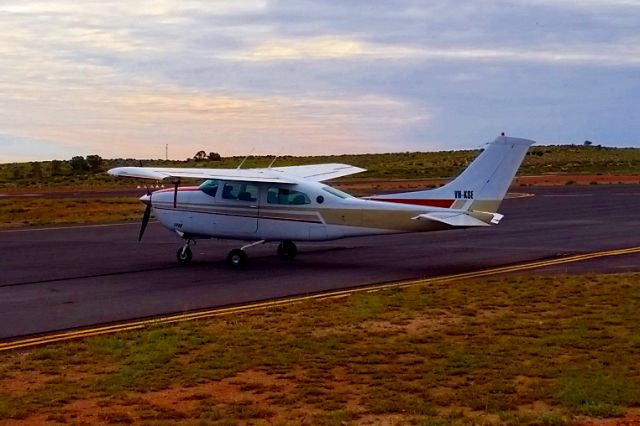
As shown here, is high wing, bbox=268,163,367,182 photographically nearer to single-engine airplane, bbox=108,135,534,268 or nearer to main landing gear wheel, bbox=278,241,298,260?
single-engine airplane, bbox=108,135,534,268

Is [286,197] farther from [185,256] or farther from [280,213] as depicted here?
[185,256]

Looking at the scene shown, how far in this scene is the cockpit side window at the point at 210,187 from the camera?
72.4 ft

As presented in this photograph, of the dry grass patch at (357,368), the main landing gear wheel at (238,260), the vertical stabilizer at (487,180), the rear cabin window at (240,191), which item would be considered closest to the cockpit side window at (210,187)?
the rear cabin window at (240,191)

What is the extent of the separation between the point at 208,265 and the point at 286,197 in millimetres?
2478

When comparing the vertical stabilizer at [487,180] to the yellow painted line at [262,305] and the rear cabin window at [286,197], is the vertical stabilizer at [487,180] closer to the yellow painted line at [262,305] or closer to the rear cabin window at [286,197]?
the yellow painted line at [262,305]

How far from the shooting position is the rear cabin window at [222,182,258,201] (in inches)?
856

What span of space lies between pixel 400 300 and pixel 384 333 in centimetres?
287

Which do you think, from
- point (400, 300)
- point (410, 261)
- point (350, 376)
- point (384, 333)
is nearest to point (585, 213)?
point (410, 261)

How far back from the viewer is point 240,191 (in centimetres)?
2184

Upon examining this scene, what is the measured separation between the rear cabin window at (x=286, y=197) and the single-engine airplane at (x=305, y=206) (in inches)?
0.7

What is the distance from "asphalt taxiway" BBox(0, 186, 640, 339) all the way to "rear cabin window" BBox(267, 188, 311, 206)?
149 cm

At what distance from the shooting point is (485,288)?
16.8m

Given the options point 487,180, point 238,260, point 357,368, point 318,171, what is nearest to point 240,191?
point 238,260

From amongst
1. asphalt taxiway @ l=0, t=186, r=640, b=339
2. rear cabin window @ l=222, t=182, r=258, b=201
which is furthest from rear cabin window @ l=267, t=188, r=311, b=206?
asphalt taxiway @ l=0, t=186, r=640, b=339
